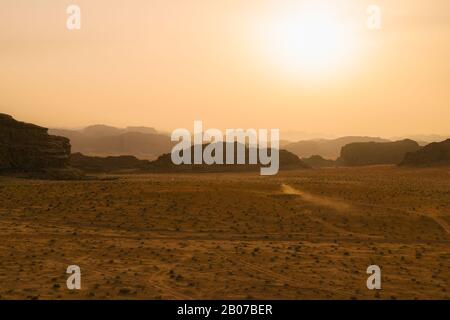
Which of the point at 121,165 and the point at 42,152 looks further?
the point at 121,165

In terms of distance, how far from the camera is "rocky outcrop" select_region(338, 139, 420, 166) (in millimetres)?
105812

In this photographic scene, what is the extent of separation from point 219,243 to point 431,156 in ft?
224

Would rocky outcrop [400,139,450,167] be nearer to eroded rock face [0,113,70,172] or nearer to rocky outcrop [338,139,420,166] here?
rocky outcrop [338,139,420,166]

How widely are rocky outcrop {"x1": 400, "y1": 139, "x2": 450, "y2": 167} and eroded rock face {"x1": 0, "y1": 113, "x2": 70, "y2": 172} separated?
5673 centimetres

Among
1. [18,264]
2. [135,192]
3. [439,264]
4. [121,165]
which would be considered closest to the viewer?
[18,264]

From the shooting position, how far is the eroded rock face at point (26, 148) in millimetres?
43062

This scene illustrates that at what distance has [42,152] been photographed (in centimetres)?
4481

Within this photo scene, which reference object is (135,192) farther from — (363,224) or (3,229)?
(363,224)

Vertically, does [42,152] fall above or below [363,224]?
above

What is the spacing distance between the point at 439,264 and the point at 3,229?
16315 mm
